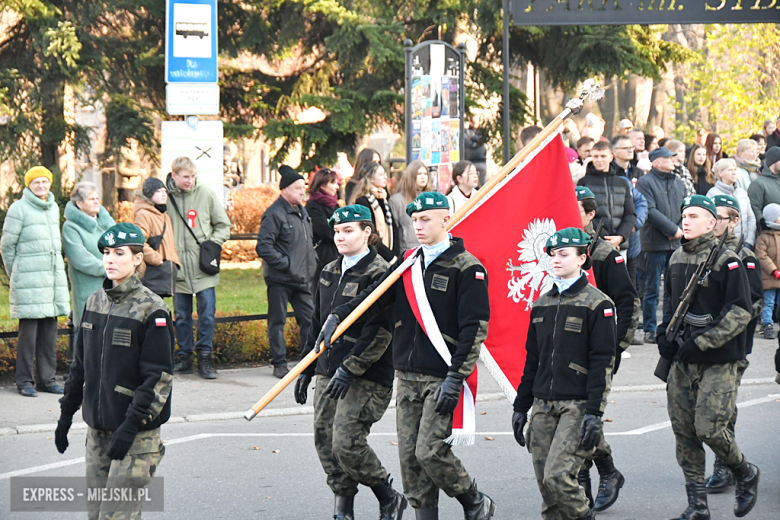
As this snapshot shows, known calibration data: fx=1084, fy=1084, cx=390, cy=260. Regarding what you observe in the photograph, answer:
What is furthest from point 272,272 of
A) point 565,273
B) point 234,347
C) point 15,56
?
point 15,56

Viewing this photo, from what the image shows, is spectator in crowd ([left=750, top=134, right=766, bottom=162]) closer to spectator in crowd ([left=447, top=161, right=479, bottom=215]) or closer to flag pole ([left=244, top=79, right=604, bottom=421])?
→ spectator in crowd ([left=447, top=161, right=479, bottom=215])

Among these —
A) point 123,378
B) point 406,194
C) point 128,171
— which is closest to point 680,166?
point 406,194

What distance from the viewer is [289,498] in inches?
271

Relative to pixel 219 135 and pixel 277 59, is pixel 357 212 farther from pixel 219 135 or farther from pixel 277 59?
pixel 277 59

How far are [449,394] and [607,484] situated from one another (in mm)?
1621

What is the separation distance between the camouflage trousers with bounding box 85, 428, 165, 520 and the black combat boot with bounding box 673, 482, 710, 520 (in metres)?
3.11

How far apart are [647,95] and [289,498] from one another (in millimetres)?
34899

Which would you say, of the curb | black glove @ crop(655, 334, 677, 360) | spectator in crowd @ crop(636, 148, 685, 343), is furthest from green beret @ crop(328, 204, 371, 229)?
spectator in crowd @ crop(636, 148, 685, 343)

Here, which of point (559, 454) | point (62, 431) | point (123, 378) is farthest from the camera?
point (559, 454)

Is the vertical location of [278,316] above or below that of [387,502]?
above

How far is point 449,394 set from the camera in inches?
222

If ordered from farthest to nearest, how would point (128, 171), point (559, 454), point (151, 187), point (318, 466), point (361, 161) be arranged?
point (128, 171), point (361, 161), point (151, 187), point (318, 466), point (559, 454)

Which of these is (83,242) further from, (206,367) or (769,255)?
(769,255)

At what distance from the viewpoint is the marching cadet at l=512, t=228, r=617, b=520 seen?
546 centimetres
